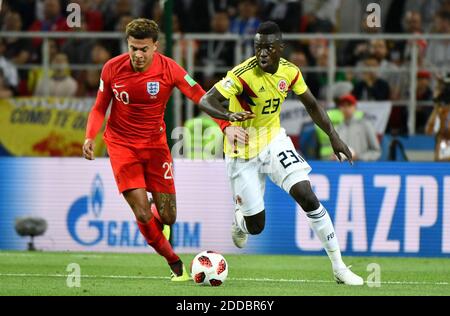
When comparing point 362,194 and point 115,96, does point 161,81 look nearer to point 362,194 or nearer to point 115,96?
point 115,96

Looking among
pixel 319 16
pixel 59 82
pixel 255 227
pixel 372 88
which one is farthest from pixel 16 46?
pixel 255 227

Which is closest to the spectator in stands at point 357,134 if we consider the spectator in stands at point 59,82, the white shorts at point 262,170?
the spectator in stands at point 59,82

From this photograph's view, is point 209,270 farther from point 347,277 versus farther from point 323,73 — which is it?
point 323,73

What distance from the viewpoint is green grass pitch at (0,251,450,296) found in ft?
35.6

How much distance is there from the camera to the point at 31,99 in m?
18.0

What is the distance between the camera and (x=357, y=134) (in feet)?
55.2

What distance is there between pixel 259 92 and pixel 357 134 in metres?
5.15

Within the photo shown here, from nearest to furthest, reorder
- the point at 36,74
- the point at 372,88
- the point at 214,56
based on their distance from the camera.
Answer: the point at 372,88 < the point at 214,56 < the point at 36,74

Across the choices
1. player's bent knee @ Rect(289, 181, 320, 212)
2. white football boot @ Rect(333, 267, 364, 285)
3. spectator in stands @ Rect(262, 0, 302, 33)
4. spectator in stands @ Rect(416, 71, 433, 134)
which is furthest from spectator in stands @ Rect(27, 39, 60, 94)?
white football boot @ Rect(333, 267, 364, 285)

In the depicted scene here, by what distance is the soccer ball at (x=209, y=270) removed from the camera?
37.2ft

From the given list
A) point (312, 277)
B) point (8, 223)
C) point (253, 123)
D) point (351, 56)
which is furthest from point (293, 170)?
point (351, 56)

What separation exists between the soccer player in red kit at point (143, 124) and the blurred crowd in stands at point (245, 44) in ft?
17.9

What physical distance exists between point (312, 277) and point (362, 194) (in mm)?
3078

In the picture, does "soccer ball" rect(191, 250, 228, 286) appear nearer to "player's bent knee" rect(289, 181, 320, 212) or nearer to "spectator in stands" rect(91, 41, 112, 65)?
"player's bent knee" rect(289, 181, 320, 212)
